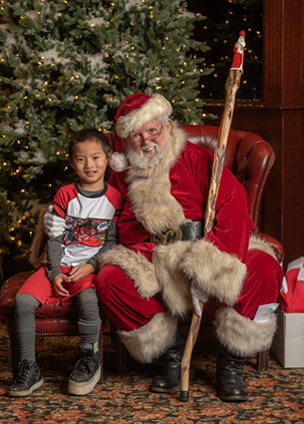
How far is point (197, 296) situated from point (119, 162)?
31.8 inches

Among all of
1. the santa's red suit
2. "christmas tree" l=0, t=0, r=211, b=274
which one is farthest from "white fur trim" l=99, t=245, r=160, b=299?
"christmas tree" l=0, t=0, r=211, b=274

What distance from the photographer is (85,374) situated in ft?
8.70

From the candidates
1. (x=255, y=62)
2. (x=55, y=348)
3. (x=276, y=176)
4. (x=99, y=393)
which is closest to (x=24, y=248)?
(x=55, y=348)

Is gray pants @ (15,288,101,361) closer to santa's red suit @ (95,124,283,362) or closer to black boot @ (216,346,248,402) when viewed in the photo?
santa's red suit @ (95,124,283,362)

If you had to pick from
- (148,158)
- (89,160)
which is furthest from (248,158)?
(89,160)

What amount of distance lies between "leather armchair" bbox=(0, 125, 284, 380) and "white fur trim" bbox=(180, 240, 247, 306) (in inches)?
21.0

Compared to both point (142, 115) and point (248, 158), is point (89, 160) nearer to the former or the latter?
point (142, 115)

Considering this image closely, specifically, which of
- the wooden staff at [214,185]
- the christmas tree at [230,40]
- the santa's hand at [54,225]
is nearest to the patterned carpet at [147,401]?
the wooden staff at [214,185]

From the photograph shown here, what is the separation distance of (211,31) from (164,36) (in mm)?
914

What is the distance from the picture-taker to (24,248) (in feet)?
13.3

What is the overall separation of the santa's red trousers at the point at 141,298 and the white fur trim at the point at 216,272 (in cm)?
8

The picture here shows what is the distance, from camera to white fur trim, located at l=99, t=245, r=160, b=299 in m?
2.62

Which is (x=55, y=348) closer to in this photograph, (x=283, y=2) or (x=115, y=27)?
(x=115, y=27)

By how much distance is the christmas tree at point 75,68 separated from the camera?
372 centimetres
